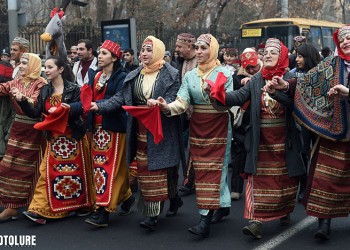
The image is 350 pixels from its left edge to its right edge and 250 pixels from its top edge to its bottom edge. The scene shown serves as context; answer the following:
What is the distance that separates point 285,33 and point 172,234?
1926 cm

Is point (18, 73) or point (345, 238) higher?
point (18, 73)

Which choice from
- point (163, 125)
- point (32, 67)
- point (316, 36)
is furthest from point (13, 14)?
point (316, 36)

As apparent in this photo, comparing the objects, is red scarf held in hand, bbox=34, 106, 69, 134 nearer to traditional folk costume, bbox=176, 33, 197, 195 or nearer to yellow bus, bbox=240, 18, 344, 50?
traditional folk costume, bbox=176, 33, 197, 195

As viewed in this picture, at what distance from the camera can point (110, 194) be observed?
7.15 meters

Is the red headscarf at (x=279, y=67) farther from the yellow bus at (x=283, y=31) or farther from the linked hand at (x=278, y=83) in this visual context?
the yellow bus at (x=283, y=31)

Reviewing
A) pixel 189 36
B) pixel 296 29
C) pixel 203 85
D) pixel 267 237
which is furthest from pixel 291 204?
pixel 296 29

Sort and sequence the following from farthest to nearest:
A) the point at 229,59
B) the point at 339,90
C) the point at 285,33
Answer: the point at 285,33 → the point at 229,59 → the point at 339,90

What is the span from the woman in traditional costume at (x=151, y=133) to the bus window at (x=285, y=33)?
1821 cm

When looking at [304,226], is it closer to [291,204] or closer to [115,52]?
[291,204]

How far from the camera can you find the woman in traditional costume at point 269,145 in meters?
6.54

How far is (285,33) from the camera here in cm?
2525

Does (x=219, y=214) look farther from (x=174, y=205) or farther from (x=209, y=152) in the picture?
(x=209, y=152)

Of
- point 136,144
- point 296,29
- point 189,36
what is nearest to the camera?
point 136,144

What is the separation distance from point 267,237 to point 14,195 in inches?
109
